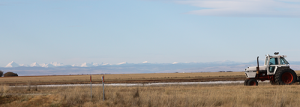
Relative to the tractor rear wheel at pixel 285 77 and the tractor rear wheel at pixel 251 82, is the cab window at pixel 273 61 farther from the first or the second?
the tractor rear wheel at pixel 251 82

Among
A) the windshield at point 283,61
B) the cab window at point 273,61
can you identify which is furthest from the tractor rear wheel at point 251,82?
the windshield at point 283,61

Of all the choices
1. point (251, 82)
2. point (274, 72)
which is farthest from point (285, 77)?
point (251, 82)

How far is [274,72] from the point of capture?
2645 centimetres

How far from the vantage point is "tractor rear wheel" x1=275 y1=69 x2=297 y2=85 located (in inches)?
1006

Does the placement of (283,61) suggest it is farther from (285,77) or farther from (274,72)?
(285,77)

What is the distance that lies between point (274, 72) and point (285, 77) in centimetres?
104

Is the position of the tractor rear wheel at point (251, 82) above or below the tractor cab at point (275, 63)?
below

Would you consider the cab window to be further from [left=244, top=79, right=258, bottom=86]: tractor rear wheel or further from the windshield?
[left=244, top=79, right=258, bottom=86]: tractor rear wheel

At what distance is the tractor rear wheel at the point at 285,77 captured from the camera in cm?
2555

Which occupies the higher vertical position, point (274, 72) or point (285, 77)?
point (274, 72)

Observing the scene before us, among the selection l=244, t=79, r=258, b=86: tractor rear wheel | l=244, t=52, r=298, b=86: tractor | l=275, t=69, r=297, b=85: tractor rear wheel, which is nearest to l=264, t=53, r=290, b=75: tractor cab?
l=244, t=52, r=298, b=86: tractor

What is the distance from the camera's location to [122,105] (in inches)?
599

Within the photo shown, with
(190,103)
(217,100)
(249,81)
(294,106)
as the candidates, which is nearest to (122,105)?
(190,103)

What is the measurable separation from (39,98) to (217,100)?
11.8 m
